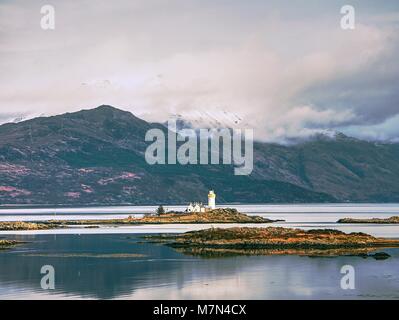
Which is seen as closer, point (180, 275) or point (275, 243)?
point (180, 275)

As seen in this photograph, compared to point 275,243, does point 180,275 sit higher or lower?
lower

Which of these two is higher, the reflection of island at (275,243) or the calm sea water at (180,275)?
the reflection of island at (275,243)

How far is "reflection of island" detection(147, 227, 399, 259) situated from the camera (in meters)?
120

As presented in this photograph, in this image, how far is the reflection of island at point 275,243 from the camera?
11994 centimetres

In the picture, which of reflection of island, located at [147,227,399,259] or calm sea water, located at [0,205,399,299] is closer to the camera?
calm sea water, located at [0,205,399,299]

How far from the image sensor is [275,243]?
129375 mm

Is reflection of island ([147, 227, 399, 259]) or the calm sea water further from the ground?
reflection of island ([147, 227, 399, 259])

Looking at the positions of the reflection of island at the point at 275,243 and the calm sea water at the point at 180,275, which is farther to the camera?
the reflection of island at the point at 275,243
